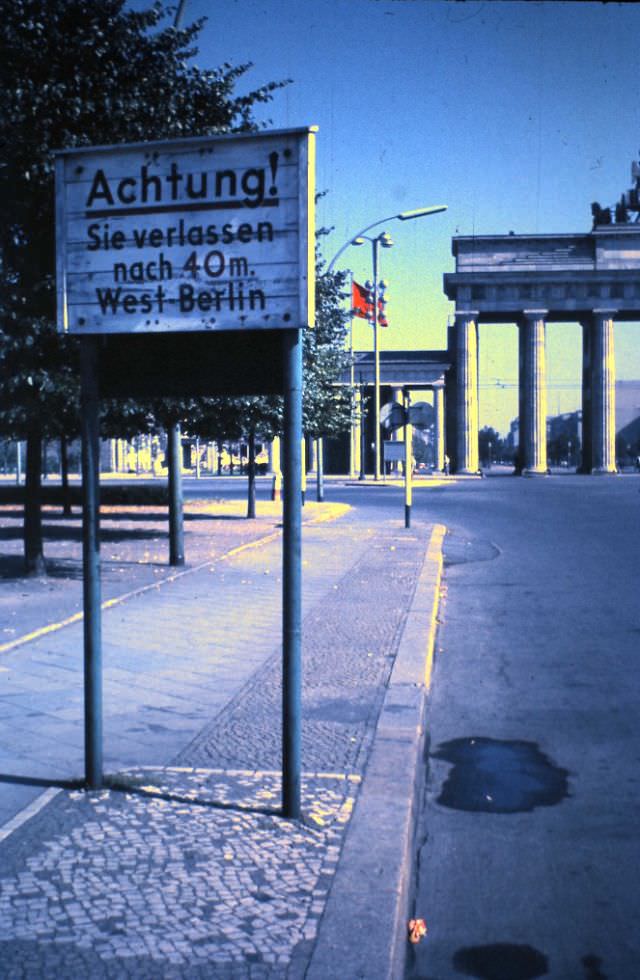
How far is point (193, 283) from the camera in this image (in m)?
4.38

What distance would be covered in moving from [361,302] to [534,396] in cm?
3829

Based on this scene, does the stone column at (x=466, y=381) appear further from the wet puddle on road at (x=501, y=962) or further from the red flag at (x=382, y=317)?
the wet puddle on road at (x=501, y=962)

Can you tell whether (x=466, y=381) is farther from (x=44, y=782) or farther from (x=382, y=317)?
(x=44, y=782)

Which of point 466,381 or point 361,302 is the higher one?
point 361,302

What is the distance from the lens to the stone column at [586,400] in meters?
78.9

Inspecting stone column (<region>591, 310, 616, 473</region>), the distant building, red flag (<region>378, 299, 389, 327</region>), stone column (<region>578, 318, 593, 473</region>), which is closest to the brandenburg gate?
stone column (<region>591, 310, 616, 473</region>)

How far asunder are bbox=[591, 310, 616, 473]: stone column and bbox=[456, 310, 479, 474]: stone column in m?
8.64

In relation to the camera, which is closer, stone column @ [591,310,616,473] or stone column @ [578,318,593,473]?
stone column @ [591,310,616,473]

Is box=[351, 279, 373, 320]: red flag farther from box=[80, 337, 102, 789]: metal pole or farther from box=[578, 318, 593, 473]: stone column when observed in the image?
box=[578, 318, 593, 473]: stone column

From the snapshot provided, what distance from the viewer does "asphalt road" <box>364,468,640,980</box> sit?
3.46 meters

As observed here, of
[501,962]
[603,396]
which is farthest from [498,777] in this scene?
[603,396]

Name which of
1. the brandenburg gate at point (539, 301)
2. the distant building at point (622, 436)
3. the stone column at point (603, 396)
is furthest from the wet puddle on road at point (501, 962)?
the distant building at point (622, 436)

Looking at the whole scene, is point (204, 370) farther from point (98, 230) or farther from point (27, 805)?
point (27, 805)

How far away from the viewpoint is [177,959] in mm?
3057
